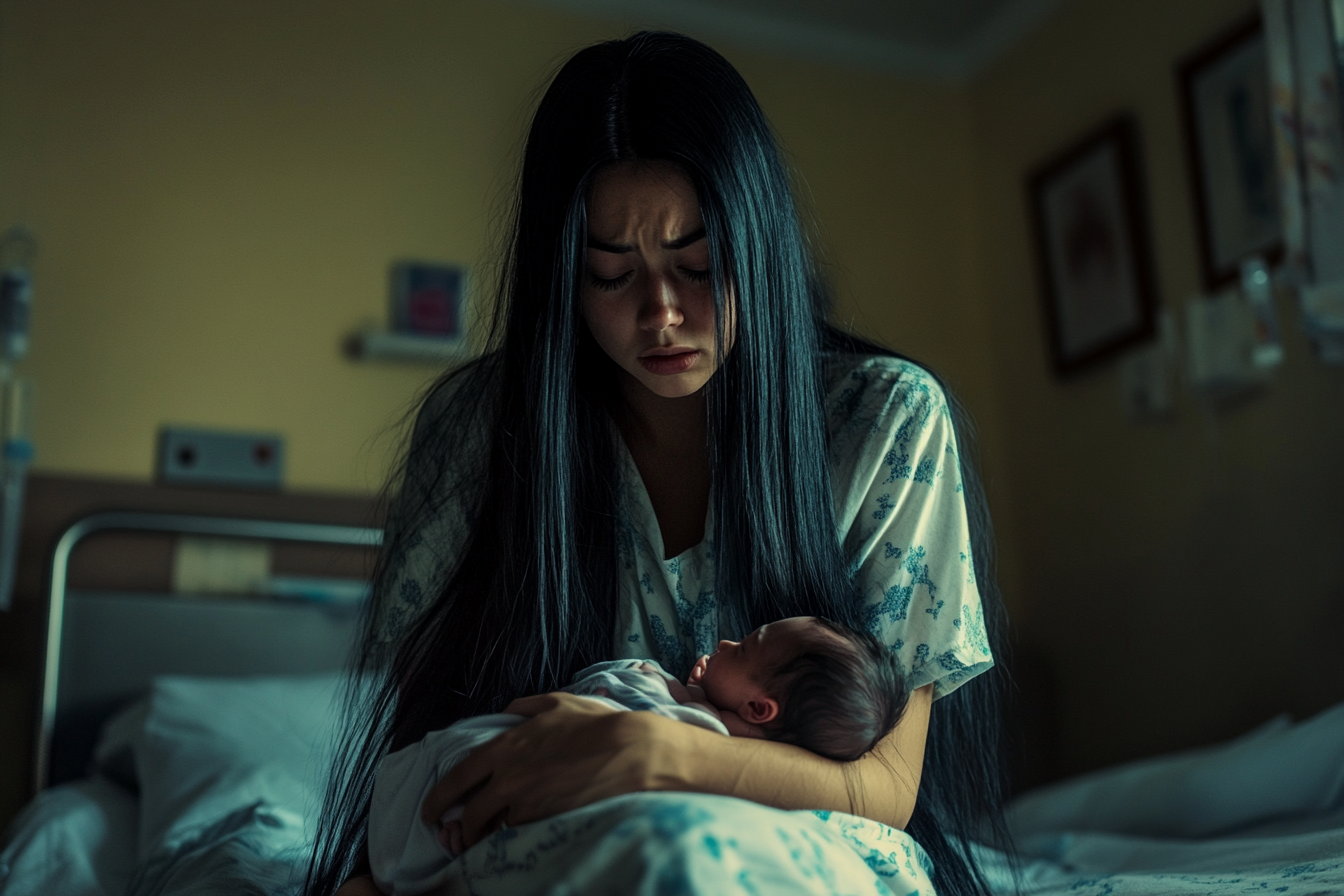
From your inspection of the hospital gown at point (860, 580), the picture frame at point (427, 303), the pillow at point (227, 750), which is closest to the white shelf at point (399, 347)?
the picture frame at point (427, 303)

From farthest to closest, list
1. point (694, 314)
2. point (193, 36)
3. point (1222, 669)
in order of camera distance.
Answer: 1. point (193, 36)
2. point (1222, 669)
3. point (694, 314)

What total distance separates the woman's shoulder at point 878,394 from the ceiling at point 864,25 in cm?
228

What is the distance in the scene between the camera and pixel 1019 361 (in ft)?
11.8

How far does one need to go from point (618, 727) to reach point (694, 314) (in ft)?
1.63

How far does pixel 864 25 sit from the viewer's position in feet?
12.2

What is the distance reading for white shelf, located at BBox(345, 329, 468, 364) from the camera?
302cm

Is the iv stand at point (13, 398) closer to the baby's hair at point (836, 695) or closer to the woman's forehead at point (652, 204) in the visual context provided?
the woman's forehead at point (652, 204)

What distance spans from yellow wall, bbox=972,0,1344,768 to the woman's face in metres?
1.75

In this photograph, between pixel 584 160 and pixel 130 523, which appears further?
pixel 130 523

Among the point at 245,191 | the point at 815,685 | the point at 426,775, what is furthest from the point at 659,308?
the point at 245,191

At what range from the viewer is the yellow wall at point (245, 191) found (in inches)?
112

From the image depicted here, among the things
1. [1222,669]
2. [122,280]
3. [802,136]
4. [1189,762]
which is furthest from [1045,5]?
[122,280]

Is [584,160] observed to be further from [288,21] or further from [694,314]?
[288,21]

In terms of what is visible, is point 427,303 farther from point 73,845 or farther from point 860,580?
point 860,580
